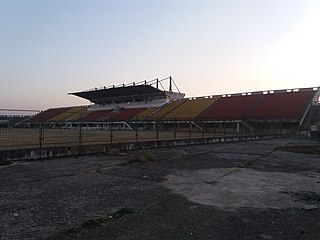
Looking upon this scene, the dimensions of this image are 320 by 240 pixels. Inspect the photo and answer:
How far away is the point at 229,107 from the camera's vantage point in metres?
56.6

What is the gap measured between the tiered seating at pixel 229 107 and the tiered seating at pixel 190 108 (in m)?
1.65

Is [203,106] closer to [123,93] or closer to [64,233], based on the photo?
[123,93]

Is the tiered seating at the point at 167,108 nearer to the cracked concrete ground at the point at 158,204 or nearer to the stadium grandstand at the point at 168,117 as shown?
the stadium grandstand at the point at 168,117

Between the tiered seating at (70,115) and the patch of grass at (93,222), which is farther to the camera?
the tiered seating at (70,115)

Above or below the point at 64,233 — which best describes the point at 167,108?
above

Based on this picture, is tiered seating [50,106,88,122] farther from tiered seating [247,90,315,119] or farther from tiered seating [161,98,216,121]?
tiered seating [161,98,216,121]

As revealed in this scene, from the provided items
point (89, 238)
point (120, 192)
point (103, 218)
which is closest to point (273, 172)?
point (120, 192)

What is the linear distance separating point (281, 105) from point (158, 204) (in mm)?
48729

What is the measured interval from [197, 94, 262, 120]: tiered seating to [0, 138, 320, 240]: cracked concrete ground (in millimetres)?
41586

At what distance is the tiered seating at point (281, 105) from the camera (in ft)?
149

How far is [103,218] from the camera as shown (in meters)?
4.54

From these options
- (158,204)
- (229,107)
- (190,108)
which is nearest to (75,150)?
(158,204)

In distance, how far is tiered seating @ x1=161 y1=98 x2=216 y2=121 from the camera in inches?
2277

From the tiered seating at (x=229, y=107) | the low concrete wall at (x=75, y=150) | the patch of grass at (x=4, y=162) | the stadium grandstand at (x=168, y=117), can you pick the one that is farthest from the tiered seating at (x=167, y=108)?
the patch of grass at (x=4, y=162)
